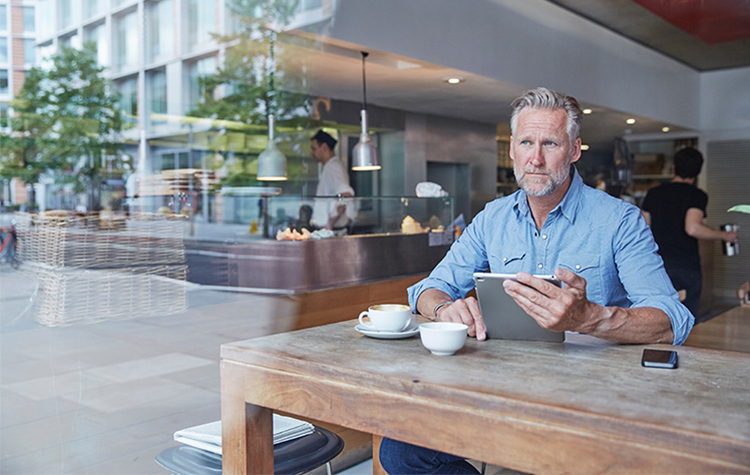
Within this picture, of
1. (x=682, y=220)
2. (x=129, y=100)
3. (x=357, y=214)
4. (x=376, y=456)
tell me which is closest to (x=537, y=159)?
(x=376, y=456)

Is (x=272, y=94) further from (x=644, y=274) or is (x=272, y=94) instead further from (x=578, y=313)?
(x=578, y=313)

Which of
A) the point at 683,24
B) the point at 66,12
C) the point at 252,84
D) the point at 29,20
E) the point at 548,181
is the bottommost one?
the point at 548,181

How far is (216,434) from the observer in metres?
1.40

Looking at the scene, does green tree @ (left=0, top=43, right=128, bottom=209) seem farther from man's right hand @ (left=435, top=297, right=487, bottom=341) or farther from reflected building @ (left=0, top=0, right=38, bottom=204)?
man's right hand @ (left=435, top=297, right=487, bottom=341)

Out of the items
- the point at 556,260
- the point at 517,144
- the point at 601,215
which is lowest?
the point at 556,260

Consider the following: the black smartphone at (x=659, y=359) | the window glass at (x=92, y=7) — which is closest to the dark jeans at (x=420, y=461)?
the black smartphone at (x=659, y=359)

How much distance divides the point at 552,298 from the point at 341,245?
2.66 m

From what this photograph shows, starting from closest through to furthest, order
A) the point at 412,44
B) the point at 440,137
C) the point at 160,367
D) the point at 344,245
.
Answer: the point at 160,367, the point at 344,245, the point at 412,44, the point at 440,137

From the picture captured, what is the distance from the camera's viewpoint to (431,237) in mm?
4320

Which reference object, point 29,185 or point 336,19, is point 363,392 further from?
point 336,19

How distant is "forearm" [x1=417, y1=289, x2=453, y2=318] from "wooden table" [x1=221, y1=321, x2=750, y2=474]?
1.08ft

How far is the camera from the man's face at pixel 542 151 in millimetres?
1668

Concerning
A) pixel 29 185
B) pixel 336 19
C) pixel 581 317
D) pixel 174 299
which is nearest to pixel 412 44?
Result: pixel 336 19

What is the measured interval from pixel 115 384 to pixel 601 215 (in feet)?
7.92
